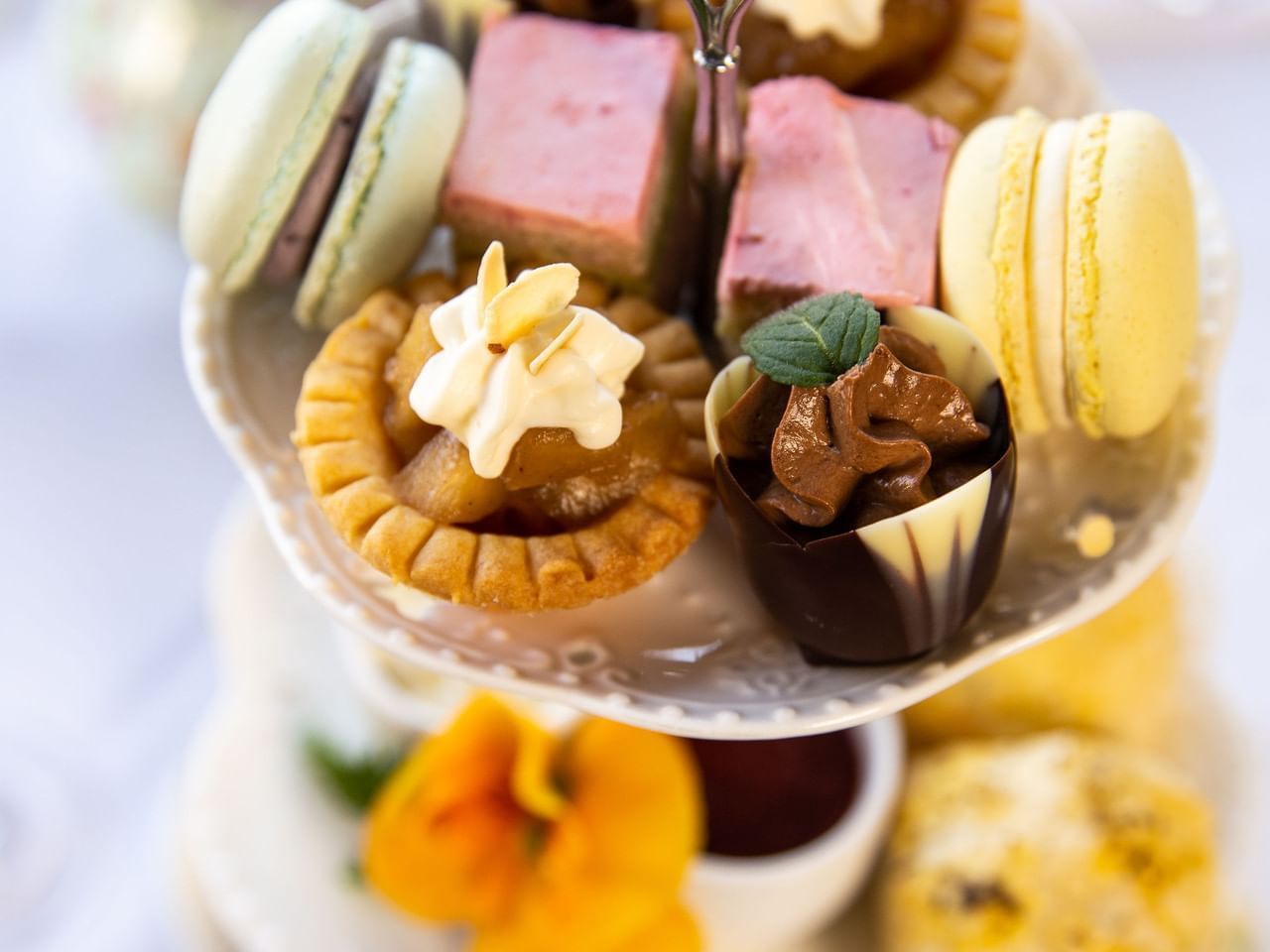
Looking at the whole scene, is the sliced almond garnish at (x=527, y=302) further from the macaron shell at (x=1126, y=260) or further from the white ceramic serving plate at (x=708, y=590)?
the macaron shell at (x=1126, y=260)

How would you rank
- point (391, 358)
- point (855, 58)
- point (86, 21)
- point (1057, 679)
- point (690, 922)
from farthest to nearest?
point (86, 21) < point (1057, 679) < point (690, 922) < point (855, 58) < point (391, 358)

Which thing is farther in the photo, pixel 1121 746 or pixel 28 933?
pixel 28 933

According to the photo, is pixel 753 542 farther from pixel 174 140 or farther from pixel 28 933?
pixel 28 933

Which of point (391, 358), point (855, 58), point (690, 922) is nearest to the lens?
point (391, 358)

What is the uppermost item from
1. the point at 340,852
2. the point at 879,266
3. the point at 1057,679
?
the point at 879,266

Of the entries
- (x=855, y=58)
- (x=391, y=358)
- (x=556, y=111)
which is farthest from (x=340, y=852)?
(x=855, y=58)

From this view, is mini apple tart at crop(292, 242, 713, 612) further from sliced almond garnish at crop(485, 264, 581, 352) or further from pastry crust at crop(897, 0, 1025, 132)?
pastry crust at crop(897, 0, 1025, 132)
